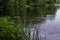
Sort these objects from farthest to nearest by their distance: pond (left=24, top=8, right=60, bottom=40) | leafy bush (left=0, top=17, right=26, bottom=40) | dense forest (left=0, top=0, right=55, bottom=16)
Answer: dense forest (left=0, top=0, right=55, bottom=16) < leafy bush (left=0, top=17, right=26, bottom=40) < pond (left=24, top=8, right=60, bottom=40)

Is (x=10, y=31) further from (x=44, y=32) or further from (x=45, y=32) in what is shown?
(x=44, y=32)

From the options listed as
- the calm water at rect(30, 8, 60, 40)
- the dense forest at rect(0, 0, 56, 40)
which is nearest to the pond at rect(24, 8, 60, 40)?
the calm water at rect(30, 8, 60, 40)

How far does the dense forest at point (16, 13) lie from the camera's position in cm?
665

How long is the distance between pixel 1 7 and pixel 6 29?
9.93 meters

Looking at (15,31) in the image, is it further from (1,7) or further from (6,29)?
(1,7)

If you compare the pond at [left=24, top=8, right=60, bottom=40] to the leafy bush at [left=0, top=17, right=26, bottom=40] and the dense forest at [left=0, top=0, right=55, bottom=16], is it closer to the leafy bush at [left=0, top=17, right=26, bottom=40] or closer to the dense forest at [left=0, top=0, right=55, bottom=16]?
the leafy bush at [left=0, top=17, right=26, bottom=40]

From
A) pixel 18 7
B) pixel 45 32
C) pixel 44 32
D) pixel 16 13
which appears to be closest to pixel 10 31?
pixel 45 32

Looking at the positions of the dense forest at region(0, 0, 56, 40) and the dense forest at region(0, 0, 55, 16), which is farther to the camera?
the dense forest at region(0, 0, 55, 16)

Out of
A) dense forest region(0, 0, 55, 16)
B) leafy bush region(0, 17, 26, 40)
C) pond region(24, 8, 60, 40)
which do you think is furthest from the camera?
dense forest region(0, 0, 55, 16)

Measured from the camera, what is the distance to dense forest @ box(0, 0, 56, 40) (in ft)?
→ 21.8

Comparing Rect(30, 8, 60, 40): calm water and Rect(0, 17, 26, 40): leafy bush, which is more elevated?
Rect(0, 17, 26, 40): leafy bush

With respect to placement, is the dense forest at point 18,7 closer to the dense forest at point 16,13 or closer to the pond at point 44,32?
the dense forest at point 16,13

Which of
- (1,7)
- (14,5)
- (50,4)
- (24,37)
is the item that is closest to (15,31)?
(24,37)

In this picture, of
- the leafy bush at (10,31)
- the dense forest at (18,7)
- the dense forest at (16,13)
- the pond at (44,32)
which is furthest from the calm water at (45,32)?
the dense forest at (18,7)
